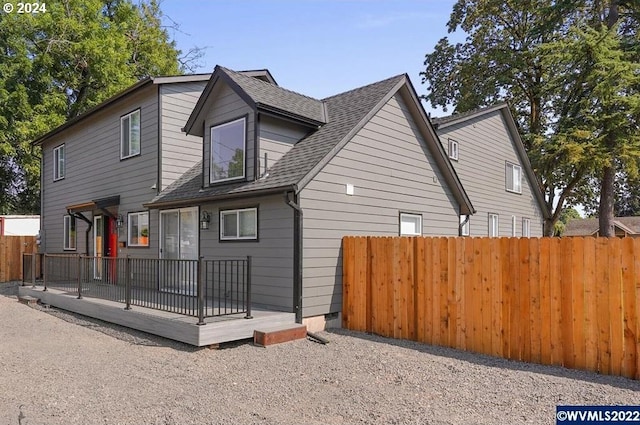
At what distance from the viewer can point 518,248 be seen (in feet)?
21.7

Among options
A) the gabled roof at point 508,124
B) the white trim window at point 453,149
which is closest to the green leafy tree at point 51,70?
the gabled roof at point 508,124

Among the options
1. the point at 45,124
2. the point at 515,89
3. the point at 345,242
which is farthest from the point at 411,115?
the point at 45,124

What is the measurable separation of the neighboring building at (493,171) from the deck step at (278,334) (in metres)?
8.53

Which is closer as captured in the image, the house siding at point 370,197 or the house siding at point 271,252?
the house siding at point 271,252

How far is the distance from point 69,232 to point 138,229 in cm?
540

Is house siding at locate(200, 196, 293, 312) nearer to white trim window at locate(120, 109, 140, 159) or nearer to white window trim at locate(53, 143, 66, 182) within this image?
white trim window at locate(120, 109, 140, 159)

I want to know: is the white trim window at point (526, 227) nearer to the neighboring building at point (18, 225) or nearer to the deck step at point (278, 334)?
the deck step at point (278, 334)

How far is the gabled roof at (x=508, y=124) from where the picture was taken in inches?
587

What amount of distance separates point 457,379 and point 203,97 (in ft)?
25.5

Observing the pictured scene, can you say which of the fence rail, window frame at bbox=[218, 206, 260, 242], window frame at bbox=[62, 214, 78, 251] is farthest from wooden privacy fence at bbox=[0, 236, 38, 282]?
window frame at bbox=[218, 206, 260, 242]

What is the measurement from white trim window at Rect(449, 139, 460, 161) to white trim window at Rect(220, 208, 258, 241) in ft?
28.4

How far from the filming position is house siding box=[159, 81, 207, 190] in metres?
11.4

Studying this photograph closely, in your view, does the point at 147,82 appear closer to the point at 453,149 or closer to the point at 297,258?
the point at 297,258

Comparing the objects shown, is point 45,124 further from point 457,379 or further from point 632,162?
point 632,162
